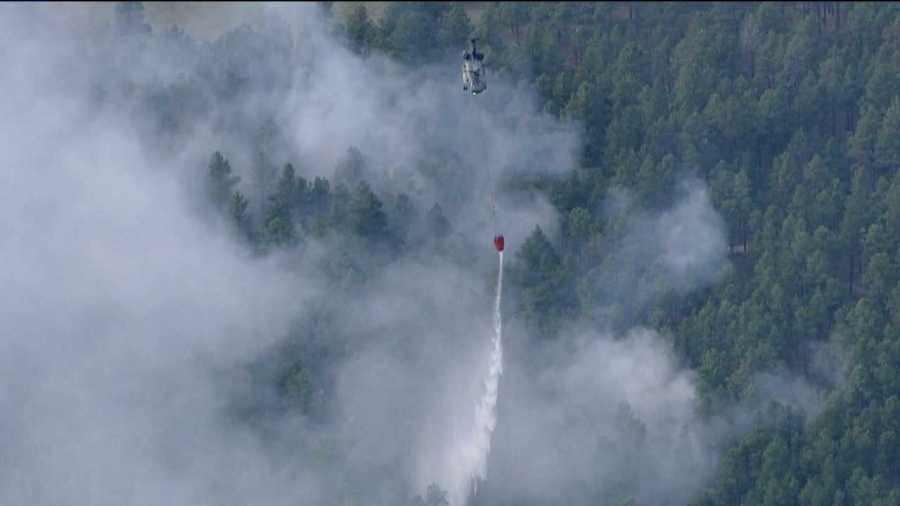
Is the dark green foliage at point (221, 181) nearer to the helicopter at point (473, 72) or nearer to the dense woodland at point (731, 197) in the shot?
the dense woodland at point (731, 197)

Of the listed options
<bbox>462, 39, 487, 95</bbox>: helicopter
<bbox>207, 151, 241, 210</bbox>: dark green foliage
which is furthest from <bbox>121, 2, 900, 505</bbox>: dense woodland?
<bbox>462, 39, 487, 95</bbox>: helicopter

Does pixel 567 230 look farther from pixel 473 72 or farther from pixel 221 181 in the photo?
pixel 221 181

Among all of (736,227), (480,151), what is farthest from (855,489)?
(480,151)

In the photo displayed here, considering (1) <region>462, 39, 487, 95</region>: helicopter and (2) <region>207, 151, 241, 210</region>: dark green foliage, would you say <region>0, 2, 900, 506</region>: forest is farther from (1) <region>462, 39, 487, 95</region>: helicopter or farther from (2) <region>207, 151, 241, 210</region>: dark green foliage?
(1) <region>462, 39, 487, 95</region>: helicopter

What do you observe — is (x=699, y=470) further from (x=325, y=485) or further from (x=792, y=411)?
(x=325, y=485)

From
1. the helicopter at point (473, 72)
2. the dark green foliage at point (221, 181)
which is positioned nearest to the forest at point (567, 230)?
the dark green foliage at point (221, 181)

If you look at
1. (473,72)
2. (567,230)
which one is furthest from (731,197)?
(473,72)
